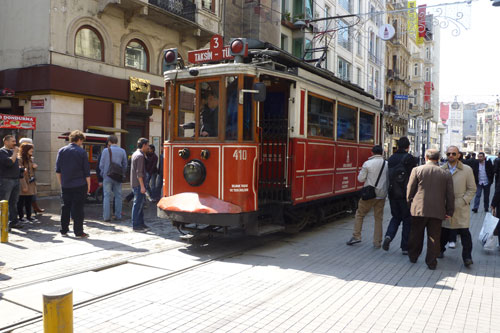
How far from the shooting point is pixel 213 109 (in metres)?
7.29

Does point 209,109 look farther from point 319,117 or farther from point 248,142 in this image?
point 319,117

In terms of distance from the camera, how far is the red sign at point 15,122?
38.6ft

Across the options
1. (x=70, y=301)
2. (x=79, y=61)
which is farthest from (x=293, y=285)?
(x=79, y=61)

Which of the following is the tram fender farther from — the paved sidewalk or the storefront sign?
the storefront sign

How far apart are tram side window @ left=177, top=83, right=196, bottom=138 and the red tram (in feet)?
0.06

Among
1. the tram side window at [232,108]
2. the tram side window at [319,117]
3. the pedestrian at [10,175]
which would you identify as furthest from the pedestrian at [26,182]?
the tram side window at [319,117]

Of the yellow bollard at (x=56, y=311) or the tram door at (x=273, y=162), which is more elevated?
the tram door at (x=273, y=162)

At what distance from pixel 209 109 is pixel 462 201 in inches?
168

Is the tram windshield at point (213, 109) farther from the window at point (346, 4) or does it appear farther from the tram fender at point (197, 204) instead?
the window at point (346, 4)

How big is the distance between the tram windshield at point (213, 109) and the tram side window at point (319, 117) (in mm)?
1762

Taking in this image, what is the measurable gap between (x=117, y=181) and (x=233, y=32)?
14.6 meters

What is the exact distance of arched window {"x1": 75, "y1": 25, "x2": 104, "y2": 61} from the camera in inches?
610

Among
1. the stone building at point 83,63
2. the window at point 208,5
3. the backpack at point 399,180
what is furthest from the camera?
the window at point 208,5

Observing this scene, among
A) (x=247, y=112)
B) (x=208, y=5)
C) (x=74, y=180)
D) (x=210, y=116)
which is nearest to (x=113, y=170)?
(x=74, y=180)
